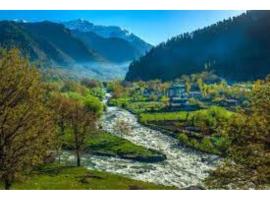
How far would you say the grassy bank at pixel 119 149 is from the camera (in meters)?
39.7

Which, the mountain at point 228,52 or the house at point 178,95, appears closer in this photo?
the mountain at point 228,52

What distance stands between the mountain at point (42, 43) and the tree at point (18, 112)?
809 millimetres

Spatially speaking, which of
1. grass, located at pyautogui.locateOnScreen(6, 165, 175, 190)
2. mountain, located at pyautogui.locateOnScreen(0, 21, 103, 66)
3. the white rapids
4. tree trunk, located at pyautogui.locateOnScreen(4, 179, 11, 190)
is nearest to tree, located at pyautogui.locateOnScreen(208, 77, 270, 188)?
tree trunk, located at pyautogui.locateOnScreen(4, 179, 11, 190)

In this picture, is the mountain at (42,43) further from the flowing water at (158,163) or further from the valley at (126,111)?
the flowing water at (158,163)

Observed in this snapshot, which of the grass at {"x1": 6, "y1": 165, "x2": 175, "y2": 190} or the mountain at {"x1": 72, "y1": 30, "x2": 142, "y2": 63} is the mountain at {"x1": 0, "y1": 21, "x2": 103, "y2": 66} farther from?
the grass at {"x1": 6, "y1": 165, "x2": 175, "y2": 190}

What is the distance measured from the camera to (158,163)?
3944 cm

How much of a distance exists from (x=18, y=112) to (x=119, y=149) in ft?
86.5

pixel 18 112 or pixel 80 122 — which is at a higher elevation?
pixel 18 112

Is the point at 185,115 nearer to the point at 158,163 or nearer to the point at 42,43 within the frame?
the point at 158,163

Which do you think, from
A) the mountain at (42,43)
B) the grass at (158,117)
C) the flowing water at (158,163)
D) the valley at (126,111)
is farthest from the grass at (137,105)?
the mountain at (42,43)

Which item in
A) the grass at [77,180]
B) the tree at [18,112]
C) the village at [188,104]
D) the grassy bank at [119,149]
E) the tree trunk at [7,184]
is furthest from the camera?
the grassy bank at [119,149]

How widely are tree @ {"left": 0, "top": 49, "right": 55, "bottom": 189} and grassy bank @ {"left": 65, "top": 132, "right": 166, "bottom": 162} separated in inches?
792

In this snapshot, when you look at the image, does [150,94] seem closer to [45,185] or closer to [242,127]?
[45,185]

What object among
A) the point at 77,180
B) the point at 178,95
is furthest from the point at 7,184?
the point at 178,95
